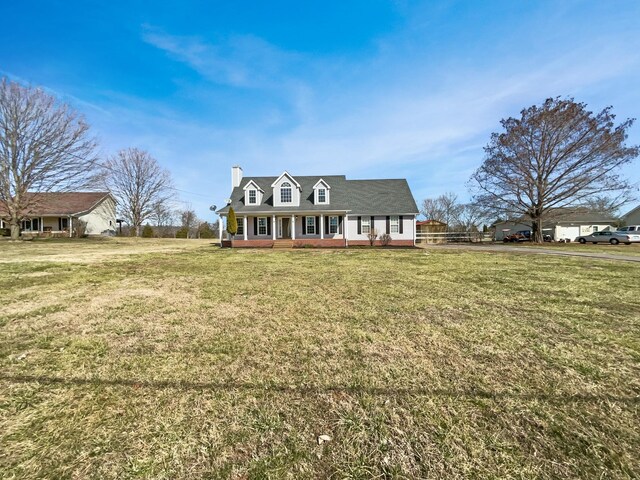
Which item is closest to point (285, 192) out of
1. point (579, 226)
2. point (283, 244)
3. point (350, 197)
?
point (283, 244)

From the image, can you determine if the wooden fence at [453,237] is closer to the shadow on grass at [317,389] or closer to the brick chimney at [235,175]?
the brick chimney at [235,175]

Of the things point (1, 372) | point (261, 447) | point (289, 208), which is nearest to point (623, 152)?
point (289, 208)

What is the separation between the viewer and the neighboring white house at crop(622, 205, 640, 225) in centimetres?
4162

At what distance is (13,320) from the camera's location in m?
4.54

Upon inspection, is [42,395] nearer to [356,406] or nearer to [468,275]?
[356,406]

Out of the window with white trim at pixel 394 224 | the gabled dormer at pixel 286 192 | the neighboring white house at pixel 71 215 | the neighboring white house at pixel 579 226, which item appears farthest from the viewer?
the neighboring white house at pixel 579 226

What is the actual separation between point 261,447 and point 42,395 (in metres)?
2.25

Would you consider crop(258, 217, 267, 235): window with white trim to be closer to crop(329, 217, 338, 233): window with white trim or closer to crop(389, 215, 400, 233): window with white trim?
crop(329, 217, 338, 233): window with white trim

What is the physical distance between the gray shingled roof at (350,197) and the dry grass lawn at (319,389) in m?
18.1

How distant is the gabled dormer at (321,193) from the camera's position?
23.8 m

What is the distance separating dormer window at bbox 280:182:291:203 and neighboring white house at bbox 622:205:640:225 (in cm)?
5261

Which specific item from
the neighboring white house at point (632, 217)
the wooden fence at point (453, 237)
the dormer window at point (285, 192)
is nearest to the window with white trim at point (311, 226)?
the dormer window at point (285, 192)

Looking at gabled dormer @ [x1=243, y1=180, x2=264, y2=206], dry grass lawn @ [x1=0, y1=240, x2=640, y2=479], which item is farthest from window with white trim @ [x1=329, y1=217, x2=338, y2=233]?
dry grass lawn @ [x1=0, y1=240, x2=640, y2=479]

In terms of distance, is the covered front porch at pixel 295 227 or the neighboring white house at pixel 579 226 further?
the neighboring white house at pixel 579 226
